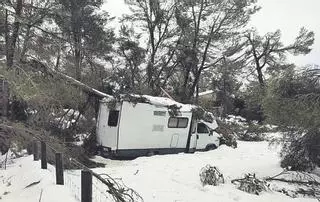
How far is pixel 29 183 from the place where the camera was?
381 inches

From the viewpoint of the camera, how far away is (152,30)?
108ft

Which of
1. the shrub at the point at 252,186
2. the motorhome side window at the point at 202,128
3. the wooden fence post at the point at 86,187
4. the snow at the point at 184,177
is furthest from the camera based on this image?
the motorhome side window at the point at 202,128

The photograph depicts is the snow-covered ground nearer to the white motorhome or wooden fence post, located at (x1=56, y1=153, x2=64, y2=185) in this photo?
wooden fence post, located at (x1=56, y1=153, x2=64, y2=185)

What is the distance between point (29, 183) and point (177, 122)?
39.8 ft

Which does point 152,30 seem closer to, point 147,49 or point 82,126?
point 147,49

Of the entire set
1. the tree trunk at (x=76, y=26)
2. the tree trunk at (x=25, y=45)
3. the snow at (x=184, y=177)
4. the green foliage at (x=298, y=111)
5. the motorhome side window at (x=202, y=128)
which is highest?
the tree trunk at (x=76, y=26)

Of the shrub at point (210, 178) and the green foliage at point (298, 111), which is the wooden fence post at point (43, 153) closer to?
the shrub at point (210, 178)

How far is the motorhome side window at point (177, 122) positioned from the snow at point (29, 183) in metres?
9.12

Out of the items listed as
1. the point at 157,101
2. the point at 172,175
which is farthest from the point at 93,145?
the point at 172,175

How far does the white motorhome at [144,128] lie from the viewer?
736 inches

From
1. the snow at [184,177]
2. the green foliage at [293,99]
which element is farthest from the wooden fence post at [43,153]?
the green foliage at [293,99]

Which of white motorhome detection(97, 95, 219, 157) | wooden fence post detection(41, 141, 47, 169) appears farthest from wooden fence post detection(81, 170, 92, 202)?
white motorhome detection(97, 95, 219, 157)

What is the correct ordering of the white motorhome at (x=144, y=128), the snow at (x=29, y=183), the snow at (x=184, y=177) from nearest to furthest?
the snow at (x=29, y=183) < the snow at (x=184, y=177) < the white motorhome at (x=144, y=128)

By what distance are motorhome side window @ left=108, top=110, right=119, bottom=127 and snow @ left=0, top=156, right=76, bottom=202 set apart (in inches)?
249
